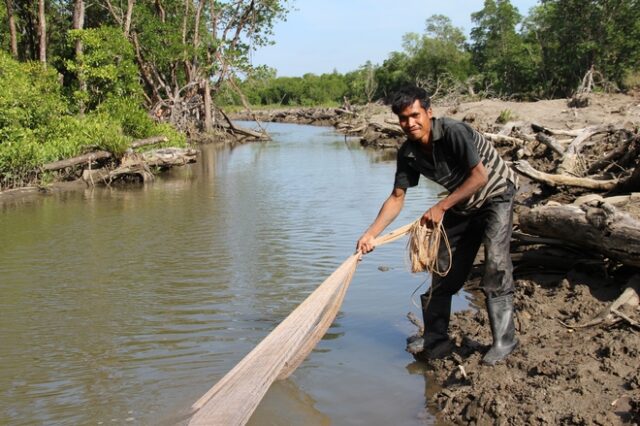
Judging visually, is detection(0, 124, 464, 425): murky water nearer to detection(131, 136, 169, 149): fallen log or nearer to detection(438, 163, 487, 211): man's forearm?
detection(438, 163, 487, 211): man's forearm

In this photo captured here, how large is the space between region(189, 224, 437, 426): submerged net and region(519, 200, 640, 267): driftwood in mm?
1491

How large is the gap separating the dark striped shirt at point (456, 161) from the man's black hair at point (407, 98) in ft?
0.56

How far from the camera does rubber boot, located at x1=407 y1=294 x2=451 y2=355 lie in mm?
4371

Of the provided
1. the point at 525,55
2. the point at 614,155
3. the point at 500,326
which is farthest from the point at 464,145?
the point at 525,55

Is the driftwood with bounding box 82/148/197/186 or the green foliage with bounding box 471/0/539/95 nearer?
the driftwood with bounding box 82/148/197/186

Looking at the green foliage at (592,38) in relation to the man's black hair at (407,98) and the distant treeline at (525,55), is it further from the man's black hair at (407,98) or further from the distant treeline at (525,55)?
the man's black hair at (407,98)

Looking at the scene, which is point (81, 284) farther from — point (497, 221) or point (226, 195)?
point (226, 195)

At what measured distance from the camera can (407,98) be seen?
3.68m

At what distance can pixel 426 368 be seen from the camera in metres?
4.43

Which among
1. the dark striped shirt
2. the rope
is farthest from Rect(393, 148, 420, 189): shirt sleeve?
the rope

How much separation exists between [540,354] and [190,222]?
6.83 meters

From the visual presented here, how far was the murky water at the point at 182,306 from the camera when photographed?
4.00 metres

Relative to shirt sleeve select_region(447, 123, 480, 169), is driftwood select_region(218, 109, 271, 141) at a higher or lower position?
lower

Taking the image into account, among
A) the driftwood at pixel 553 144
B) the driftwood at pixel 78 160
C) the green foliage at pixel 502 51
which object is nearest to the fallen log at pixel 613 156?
the driftwood at pixel 553 144
